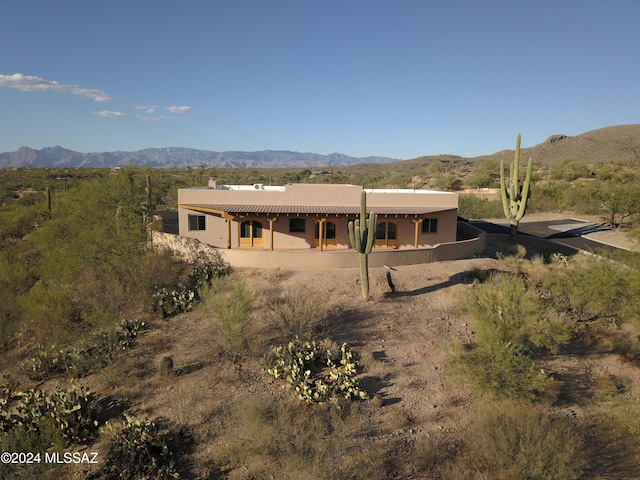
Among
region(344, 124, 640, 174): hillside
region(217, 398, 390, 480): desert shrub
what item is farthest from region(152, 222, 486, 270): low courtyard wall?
region(344, 124, 640, 174): hillside

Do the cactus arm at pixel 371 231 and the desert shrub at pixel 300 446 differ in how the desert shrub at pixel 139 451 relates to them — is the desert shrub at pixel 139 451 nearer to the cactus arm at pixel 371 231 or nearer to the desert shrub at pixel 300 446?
the desert shrub at pixel 300 446

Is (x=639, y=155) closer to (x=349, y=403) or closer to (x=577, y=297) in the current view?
(x=577, y=297)

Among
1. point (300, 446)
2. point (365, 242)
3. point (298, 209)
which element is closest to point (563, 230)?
point (298, 209)

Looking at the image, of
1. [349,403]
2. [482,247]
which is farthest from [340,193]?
[349,403]

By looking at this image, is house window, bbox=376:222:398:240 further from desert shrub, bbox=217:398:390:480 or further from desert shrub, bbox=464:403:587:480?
desert shrub, bbox=464:403:587:480

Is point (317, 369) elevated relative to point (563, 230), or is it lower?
lower

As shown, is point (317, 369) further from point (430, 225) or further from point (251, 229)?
point (430, 225)

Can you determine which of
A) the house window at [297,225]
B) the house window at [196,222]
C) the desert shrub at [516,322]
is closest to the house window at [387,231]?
the house window at [297,225]
